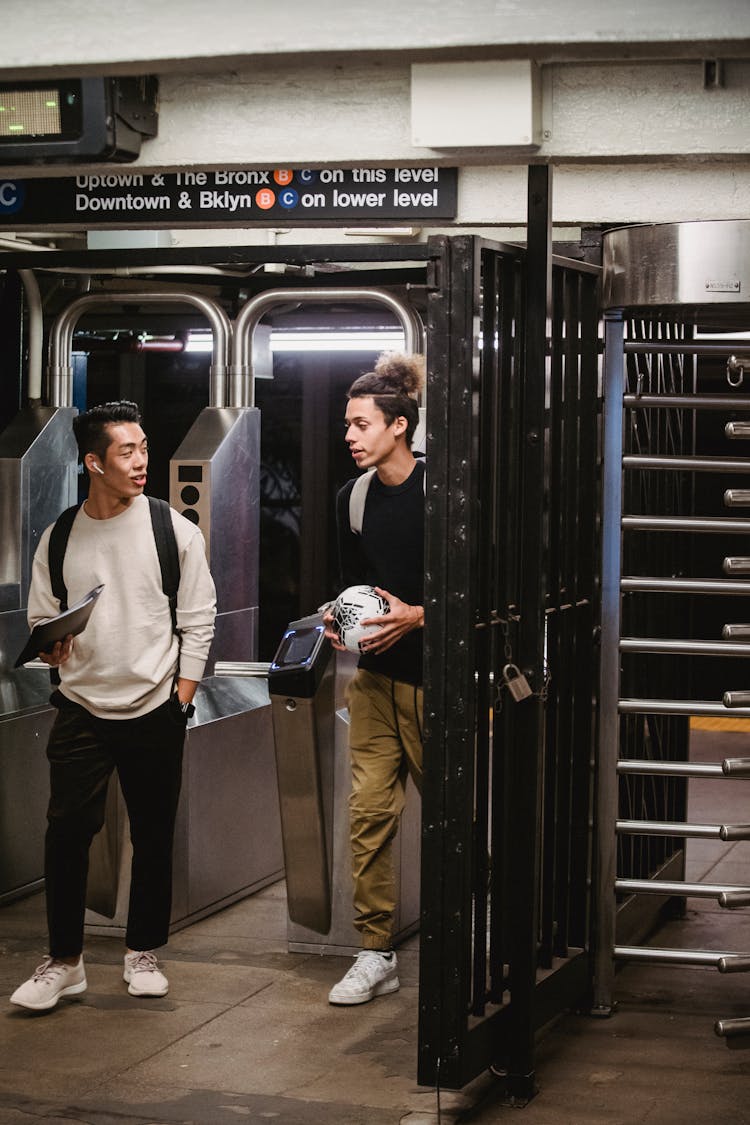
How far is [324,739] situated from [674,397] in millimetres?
1616

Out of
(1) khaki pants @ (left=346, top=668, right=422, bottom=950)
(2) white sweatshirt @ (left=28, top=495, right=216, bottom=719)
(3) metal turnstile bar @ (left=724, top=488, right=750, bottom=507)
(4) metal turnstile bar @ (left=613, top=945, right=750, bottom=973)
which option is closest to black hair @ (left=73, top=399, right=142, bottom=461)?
(2) white sweatshirt @ (left=28, top=495, right=216, bottom=719)

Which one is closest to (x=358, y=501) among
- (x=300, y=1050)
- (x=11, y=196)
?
(x=300, y=1050)

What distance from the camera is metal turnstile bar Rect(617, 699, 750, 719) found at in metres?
4.21

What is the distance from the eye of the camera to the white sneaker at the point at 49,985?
441 cm

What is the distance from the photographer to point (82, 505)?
4660mm

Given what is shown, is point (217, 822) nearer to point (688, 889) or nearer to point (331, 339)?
point (688, 889)

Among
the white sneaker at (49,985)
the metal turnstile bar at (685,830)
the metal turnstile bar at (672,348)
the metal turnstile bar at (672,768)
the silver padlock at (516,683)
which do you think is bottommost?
the white sneaker at (49,985)

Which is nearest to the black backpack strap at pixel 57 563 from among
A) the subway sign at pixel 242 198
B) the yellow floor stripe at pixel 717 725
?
the subway sign at pixel 242 198

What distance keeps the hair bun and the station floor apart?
5.93 feet

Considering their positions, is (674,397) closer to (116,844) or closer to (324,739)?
(324,739)

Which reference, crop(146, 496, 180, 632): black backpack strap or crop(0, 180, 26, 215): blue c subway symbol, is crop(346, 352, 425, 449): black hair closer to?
crop(146, 496, 180, 632): black backpack strap

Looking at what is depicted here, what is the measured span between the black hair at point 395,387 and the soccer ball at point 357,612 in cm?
51

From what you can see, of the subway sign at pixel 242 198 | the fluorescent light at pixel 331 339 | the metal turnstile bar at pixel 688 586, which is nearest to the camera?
the metal turnstile bar at pixel 688 586

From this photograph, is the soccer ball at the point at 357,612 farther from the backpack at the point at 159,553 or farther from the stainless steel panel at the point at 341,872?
the stainless steel panel at the point at 341,872
